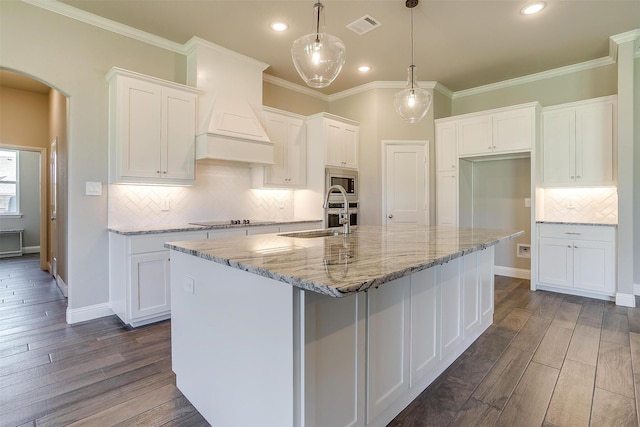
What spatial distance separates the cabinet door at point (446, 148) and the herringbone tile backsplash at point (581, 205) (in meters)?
1.28

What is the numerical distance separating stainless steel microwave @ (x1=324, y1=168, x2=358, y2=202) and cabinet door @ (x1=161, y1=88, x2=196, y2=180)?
180 centimetres

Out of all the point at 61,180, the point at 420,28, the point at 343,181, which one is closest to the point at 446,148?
the point at 343,181

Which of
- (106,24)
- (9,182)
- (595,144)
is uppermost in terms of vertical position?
(106,24)

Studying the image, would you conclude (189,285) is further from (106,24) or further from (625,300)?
(625,300)

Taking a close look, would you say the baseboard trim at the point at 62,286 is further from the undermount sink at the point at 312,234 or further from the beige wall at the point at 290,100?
the beige wall at the point at 290,100

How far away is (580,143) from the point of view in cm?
405

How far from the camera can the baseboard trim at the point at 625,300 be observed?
139 inches

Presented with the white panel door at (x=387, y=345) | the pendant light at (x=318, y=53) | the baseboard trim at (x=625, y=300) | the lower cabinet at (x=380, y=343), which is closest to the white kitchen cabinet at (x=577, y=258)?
the baseboard trim at (x=625, y=300)

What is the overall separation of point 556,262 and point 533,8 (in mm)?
2878

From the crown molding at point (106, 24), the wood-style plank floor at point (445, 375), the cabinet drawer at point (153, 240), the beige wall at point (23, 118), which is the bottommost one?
the wood-style plank floor at point (445, 375)

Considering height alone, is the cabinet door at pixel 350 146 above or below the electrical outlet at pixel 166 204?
above

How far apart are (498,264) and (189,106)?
4.85 metres

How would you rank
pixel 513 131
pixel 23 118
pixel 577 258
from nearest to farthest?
pixel 577 258
pixel 513 131
pixel 23 118

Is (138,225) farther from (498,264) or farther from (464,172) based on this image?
(498,264)
